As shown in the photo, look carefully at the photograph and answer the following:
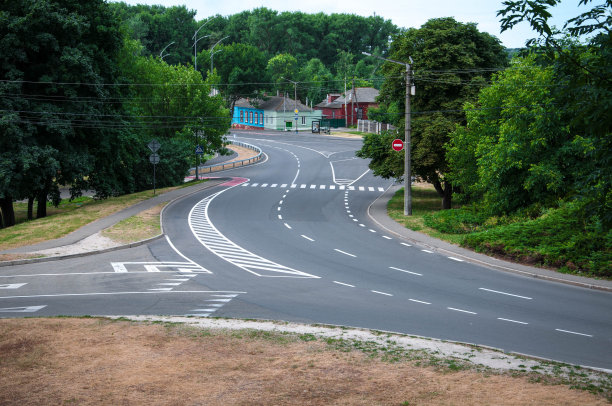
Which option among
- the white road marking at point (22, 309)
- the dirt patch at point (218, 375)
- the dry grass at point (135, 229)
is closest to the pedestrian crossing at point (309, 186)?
the dry grass at point (135, 229)

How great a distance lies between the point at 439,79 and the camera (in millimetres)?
39781

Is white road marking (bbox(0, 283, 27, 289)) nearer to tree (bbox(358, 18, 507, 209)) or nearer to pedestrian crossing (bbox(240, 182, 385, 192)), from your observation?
tree (bbox(358, 18, 507, 209))

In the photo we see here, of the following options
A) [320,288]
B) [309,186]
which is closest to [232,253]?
[320,288]

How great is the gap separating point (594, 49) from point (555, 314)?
852cm

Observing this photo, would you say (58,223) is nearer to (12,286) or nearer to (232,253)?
(232,253)

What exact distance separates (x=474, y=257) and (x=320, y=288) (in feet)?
27.6

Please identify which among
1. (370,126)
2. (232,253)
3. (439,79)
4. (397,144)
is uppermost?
(439,79)

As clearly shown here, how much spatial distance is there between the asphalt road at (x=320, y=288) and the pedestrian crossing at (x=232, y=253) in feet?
0.16

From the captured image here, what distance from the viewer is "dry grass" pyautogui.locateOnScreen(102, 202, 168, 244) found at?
30531mm

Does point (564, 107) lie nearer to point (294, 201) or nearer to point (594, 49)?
point (594, 49)

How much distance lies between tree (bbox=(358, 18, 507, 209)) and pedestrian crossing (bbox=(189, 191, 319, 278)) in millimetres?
13058

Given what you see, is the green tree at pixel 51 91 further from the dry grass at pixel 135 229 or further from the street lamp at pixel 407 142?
the street lamp at pixel 407 142

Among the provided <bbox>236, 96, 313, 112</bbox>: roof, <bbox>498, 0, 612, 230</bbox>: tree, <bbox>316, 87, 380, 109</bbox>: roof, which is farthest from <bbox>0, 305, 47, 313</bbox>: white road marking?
<bbox>316, 87, 380, 109</bbox>: roof

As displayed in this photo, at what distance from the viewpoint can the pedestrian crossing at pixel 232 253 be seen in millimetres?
23969
